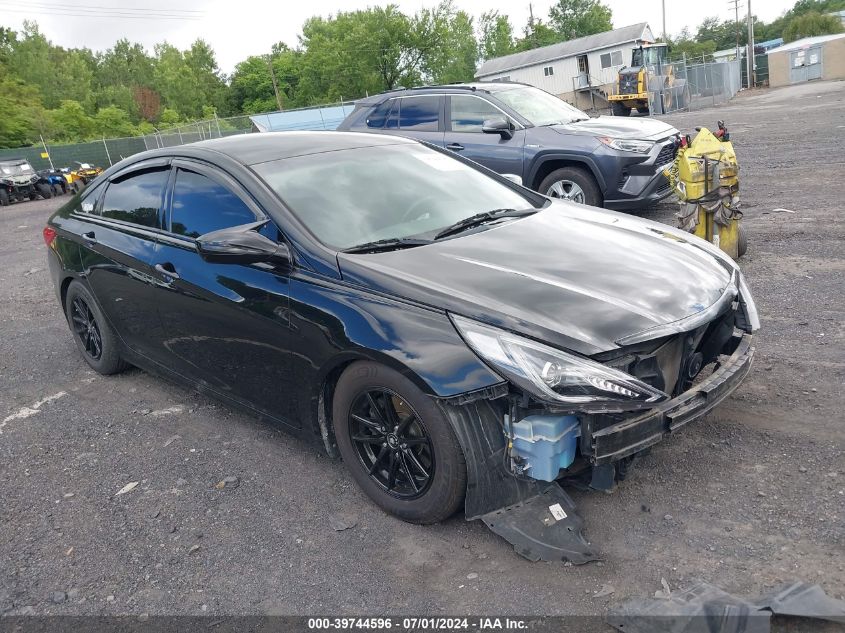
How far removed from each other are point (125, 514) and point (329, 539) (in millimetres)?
1132

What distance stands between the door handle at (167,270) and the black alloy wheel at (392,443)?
1.51 meters

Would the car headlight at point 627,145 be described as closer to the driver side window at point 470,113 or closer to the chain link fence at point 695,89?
the driver side window at point 470,113

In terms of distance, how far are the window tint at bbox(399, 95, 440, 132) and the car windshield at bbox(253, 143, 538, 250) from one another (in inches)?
202

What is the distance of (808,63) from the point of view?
43562mm

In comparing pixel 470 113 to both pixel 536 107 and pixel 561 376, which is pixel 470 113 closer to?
pixel 536 107

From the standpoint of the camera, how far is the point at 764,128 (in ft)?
57.9

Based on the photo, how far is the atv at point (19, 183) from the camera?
25.4 metres

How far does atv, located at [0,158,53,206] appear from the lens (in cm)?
2542

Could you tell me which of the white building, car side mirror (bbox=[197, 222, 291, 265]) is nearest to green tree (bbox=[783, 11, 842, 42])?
the white building

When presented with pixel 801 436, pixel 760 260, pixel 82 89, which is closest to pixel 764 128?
pixel 760 260

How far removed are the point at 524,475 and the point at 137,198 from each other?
10.4 ft

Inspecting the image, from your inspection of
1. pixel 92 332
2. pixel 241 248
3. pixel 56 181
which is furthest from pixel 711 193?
pixel 56 181

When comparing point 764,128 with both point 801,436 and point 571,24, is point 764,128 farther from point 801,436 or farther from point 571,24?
point 571,24

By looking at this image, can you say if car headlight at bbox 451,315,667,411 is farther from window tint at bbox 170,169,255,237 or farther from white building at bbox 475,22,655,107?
white building at bbox 475,22,655,107
